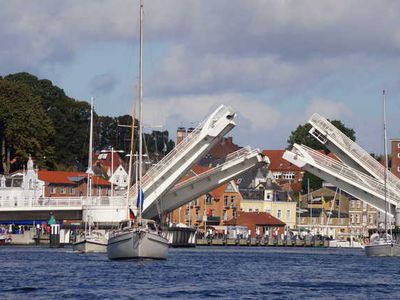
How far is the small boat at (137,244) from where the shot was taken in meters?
39.4

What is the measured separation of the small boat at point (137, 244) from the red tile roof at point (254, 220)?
48.0 m

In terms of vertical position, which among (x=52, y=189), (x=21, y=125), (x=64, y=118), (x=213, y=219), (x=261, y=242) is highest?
(x=64, y=118)

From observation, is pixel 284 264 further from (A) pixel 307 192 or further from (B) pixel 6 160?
(A) pixel 307 192

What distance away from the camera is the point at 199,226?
87.6 metres

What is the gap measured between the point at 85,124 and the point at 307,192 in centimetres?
1923

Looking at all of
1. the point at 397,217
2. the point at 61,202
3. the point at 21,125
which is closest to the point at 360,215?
the point at 21,125

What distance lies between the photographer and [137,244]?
39.5 meters

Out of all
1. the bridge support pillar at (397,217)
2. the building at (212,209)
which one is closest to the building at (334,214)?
the building at (212,209)

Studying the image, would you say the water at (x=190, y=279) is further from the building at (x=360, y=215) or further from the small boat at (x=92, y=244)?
the building at (x=360, y=215)

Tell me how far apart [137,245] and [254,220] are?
50282mm

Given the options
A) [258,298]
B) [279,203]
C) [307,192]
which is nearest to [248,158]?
[258,298]

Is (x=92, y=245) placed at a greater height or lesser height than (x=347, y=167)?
lesser

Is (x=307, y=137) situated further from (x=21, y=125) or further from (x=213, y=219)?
(x=21, y=125)

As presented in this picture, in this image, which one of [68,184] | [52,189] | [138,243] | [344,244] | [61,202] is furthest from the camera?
[68,184]
